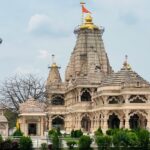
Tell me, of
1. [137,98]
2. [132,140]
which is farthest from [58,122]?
[132,140]

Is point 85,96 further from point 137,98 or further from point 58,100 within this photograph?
point 137,98

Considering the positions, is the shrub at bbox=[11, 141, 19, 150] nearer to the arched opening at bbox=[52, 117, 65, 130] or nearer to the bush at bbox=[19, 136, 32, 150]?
the bush at bbox=[19, 136, 32, 150]

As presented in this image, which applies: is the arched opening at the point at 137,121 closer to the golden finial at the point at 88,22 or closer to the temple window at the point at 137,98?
the temple window at the point at 137,98

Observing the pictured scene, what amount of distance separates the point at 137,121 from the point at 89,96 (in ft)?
37.9

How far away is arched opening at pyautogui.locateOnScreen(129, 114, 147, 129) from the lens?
2965 inches

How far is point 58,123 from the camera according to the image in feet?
317

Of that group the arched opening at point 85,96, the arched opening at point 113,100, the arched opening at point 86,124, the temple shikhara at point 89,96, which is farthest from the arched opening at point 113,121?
the arched opening at point 85,96

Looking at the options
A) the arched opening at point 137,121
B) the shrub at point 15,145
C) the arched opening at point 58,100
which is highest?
the arched opening at point 58,100

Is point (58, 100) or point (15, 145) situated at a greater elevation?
point (58, 100)

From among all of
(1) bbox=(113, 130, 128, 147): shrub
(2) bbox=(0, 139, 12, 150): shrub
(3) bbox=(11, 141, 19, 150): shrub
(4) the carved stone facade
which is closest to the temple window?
(4) the carved stone facade

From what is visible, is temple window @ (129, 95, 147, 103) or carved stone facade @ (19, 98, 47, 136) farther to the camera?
temple window @ (129, 95, 147, 103)

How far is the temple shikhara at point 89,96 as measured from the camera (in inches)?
2849

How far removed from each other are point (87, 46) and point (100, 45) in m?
2.23

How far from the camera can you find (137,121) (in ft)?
251
